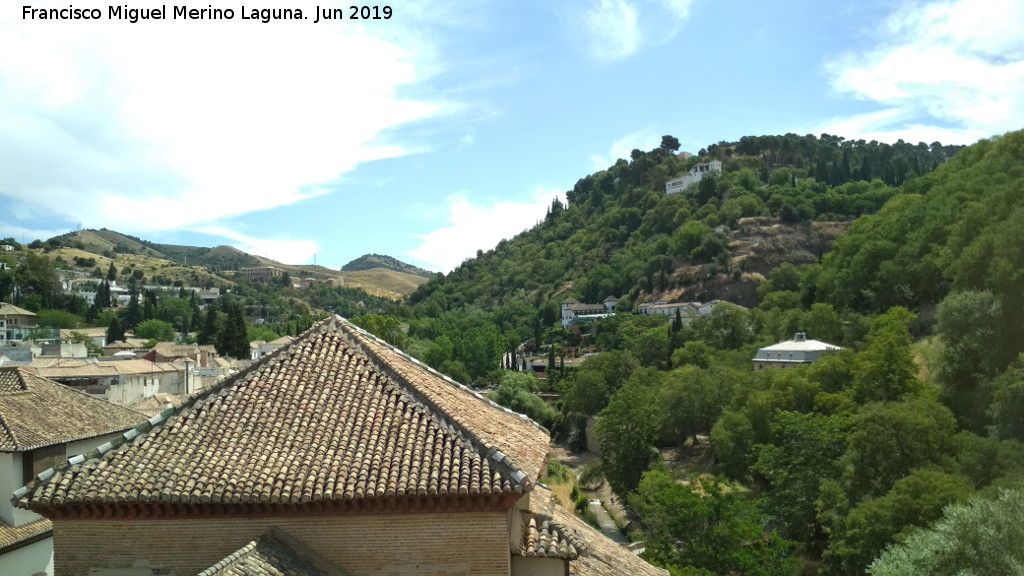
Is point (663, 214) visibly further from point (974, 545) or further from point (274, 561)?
point (274, 561)

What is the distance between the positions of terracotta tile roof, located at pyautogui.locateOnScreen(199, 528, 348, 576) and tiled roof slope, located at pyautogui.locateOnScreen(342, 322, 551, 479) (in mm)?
2707

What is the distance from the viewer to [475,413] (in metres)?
12.7

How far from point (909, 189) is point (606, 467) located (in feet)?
186

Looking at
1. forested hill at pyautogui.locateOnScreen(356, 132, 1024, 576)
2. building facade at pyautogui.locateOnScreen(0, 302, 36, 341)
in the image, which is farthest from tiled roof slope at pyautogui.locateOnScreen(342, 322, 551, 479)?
building facade at pyautogui.locateOnScreen(0, 302, 36, 341)

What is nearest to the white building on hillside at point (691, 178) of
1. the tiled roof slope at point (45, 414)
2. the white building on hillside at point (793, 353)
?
the white building on hillside at point (793, 353)

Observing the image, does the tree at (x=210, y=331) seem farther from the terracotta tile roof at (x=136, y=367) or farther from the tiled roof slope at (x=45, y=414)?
the tiled roof slope at (x=45, y=414)

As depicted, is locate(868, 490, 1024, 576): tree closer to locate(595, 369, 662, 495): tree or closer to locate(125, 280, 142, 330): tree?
locate(595, 369, 662, 495): tree

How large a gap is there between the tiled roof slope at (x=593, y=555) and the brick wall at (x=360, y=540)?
5.58ft

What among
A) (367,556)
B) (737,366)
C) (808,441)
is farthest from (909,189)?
(367,556)

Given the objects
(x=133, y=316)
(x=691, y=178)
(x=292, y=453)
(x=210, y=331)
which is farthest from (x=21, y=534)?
(x=691, y=178)

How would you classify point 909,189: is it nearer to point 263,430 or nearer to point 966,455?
point 966,455

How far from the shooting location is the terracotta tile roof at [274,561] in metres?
8.65

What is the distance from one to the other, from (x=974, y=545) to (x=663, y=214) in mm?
126490

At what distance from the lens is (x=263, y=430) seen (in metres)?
10.2
